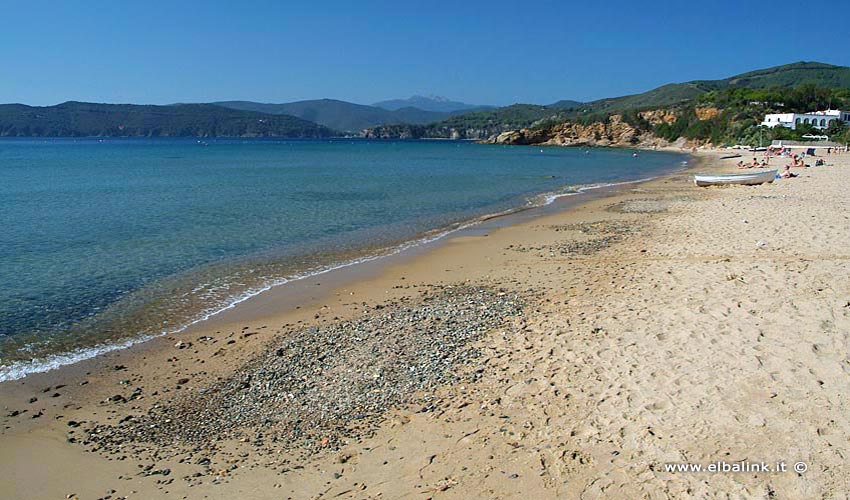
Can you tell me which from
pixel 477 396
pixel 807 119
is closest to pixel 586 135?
pixel 807 119

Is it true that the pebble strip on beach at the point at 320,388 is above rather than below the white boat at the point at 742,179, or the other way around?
below

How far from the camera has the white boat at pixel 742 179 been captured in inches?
1195

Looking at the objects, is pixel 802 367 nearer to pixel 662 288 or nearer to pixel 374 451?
pixel 662 288

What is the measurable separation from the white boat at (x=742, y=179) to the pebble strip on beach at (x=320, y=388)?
85.9 ft

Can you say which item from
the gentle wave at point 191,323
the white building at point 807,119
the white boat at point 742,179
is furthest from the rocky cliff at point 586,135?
the gentle wave at point 191,323

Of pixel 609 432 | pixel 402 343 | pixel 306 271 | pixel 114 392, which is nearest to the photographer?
pixel 609 432

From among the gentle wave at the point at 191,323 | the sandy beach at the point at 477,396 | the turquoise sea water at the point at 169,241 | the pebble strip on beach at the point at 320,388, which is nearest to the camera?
the sandy beach at the point at 477,396

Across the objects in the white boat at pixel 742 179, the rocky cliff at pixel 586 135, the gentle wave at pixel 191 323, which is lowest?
the gentle wave at pixel 191 323

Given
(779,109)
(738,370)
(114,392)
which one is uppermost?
(779,109)

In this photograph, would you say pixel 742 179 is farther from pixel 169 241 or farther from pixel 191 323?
pixel 191 323

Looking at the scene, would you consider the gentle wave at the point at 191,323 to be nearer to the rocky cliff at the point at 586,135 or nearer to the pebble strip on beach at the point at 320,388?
the pebble strip on beach at the point at 320,388

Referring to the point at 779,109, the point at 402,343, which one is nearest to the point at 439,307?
the point at 402,343

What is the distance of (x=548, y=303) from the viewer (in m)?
10.3

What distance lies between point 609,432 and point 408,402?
2309 mm
